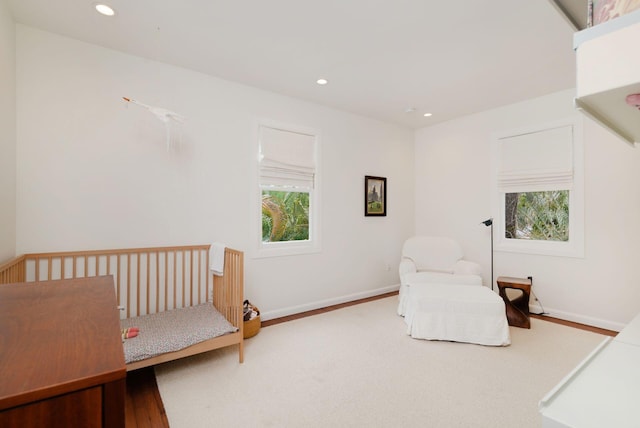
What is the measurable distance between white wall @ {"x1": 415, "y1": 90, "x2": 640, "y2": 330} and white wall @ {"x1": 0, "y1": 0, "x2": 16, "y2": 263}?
4.73 metres

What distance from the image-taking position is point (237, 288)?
2.43 metres

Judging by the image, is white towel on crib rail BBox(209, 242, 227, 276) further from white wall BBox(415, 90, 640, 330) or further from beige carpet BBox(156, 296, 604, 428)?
white wall BBox(415, 90, 640, 330)

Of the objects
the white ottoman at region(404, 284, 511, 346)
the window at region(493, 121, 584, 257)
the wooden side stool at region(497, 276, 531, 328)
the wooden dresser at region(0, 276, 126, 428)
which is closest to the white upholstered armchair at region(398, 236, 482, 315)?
the wooden side stool at region(497, 276, 531, 328)

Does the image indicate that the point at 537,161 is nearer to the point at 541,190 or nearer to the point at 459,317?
the point at 541,190

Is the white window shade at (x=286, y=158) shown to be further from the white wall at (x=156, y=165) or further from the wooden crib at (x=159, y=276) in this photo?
the wooden crib at (x=159, y=276)

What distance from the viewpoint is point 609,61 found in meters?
0.55

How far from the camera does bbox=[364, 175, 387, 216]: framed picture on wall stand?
4262mm

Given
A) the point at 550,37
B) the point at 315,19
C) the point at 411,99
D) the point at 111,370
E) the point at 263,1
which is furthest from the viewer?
the point at 411,99

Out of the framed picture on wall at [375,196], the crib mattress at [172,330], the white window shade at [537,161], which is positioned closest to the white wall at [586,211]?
the white window shade at [537,161]

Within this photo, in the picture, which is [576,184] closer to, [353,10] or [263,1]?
[353,10]

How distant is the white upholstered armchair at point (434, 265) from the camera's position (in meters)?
3.42

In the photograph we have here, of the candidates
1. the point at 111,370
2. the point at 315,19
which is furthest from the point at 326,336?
the point at 315,19

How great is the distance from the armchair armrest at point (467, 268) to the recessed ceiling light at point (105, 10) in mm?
4102

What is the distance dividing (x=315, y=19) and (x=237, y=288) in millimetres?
2150
